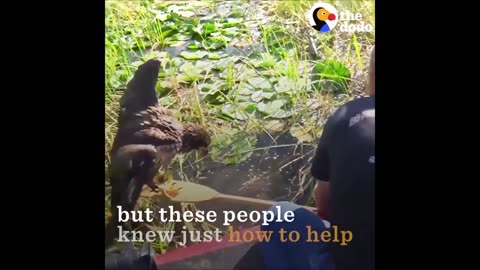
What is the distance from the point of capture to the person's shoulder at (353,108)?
266 centimetres

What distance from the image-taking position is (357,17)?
105 inches

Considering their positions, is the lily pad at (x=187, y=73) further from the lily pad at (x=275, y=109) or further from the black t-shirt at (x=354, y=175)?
the black t-shirt at (x=354, y=175)

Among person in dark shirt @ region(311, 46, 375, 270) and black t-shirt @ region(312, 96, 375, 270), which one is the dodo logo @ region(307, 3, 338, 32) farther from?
black t-shirt @ region(312, 96, 375, 270)

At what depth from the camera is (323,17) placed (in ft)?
8.73

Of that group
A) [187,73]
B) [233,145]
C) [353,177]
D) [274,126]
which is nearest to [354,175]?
[353,177]

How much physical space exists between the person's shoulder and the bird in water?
1.87ft

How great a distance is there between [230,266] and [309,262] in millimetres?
340

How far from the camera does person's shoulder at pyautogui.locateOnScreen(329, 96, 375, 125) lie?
2.66 m

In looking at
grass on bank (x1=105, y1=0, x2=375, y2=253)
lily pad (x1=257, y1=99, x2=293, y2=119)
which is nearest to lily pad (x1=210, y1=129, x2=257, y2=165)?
grass on bank (x1=105, y1=0, x2=375, y2=253)

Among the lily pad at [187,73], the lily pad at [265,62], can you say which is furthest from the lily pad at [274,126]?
the lily pad at [187,73]

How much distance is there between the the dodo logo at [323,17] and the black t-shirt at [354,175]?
13.4 inches

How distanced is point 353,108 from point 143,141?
0.91m

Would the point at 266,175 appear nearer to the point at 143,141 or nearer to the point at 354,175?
the point at 354,175
